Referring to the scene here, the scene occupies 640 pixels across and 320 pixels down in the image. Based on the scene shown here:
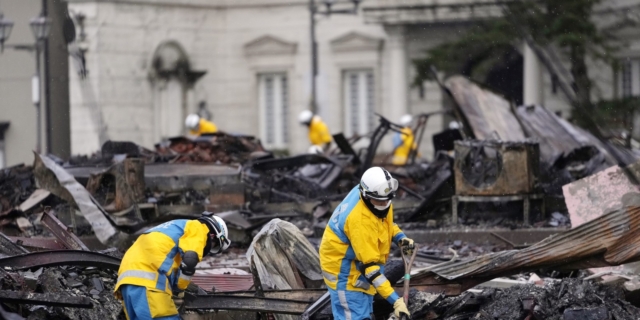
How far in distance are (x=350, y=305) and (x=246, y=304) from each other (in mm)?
974

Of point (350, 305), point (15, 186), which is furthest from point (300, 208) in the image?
point (350, 305)

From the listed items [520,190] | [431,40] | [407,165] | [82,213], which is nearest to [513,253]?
[520,190]

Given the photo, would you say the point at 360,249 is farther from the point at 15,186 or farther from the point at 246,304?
the point at 15,186

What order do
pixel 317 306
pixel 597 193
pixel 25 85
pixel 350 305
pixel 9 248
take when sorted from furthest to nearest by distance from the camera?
pixel 25 85
pixel 597 193
pixel 9 248
pixel 317 306
pixel 350 305

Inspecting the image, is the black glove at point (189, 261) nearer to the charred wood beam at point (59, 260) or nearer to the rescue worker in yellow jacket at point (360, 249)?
the rescue worker in yellow jacket at point (360, 249)

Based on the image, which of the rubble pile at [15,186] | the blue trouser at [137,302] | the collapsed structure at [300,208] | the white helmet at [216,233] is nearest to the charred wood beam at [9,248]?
the collapsed structure at [300,208]

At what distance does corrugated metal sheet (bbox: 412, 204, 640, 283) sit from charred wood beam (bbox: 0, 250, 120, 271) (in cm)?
264

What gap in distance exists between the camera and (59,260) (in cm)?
952

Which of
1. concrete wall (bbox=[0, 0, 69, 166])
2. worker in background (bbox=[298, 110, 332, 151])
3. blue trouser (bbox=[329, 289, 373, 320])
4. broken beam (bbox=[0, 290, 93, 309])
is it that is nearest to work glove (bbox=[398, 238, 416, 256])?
blue trouser (bbox=[329, 289, 373, 320])

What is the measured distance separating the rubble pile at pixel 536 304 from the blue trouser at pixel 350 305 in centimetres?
49

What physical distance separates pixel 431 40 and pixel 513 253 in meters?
28.4

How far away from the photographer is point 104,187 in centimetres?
1510

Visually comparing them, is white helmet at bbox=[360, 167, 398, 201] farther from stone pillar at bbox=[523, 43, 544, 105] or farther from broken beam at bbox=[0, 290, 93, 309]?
stone pillar at bbox=[523, 43, 544, 105]

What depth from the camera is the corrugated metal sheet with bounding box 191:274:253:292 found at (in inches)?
418
